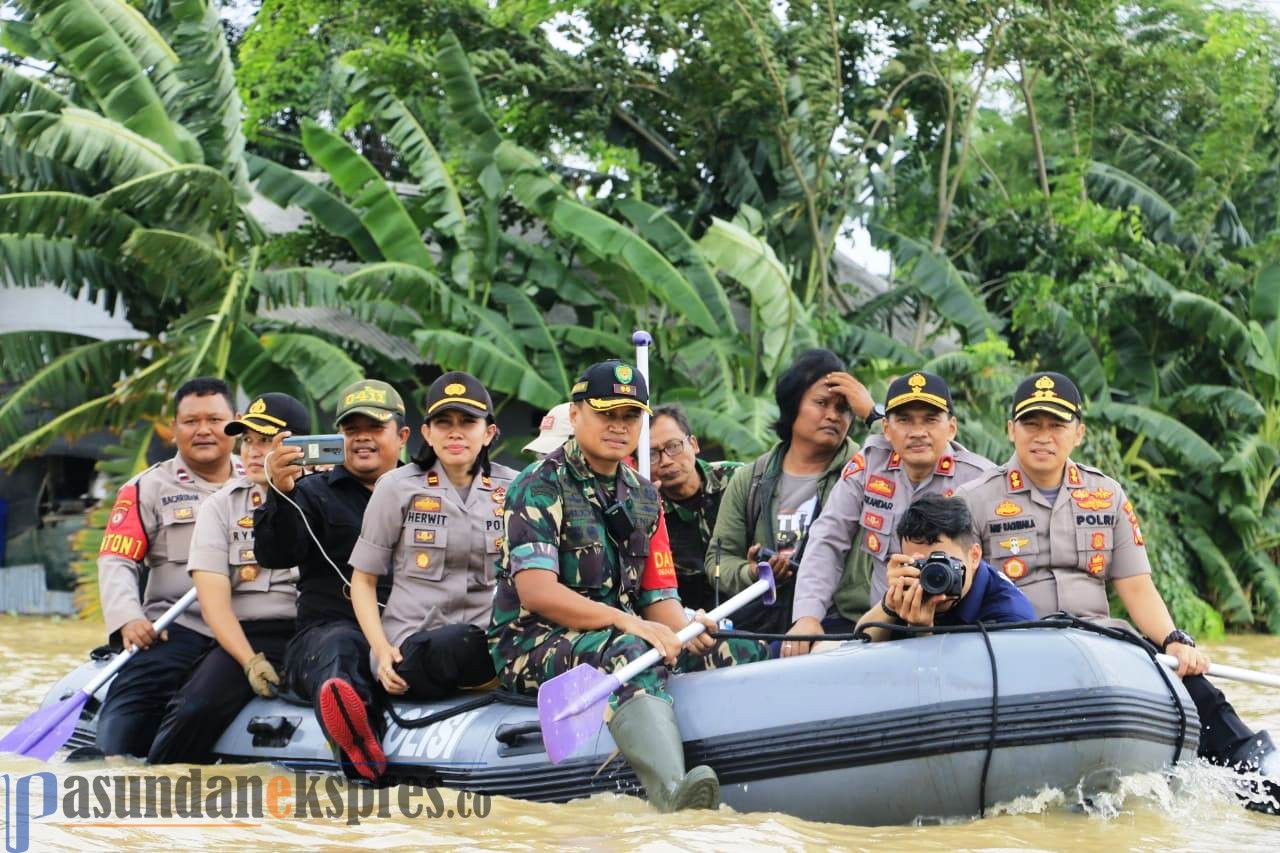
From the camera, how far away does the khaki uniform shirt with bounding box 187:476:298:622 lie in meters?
6.00

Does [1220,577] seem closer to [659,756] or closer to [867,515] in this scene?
[867,515]

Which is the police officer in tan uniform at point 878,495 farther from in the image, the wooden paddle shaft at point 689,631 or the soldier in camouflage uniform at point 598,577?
the soldier in camouflage uniform at point 598,577

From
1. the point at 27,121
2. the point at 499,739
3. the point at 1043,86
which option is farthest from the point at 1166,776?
the point at 1043,86

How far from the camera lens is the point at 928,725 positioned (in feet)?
14.8

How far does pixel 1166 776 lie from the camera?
186 inches

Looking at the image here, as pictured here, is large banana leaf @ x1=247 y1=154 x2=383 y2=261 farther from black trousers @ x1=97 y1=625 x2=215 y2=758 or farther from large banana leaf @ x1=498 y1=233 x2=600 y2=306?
black trousers @ x1=97 y1=625 x2=215 y2=758

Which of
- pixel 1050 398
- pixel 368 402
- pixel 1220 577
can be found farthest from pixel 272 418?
pixel 1220 577

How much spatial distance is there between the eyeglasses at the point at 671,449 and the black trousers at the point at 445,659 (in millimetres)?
1335

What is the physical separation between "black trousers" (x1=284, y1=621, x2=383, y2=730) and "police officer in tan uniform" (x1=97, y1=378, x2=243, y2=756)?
27.8 inches

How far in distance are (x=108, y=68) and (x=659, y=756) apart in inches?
377

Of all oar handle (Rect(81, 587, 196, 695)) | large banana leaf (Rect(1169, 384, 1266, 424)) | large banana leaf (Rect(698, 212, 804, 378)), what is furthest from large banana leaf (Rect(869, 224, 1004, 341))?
oar handle (Rect(81, 587, 196, 695))

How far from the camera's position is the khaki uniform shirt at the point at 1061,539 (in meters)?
5.20

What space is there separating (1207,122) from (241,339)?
979 cm

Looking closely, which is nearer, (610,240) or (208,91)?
(610,240)
